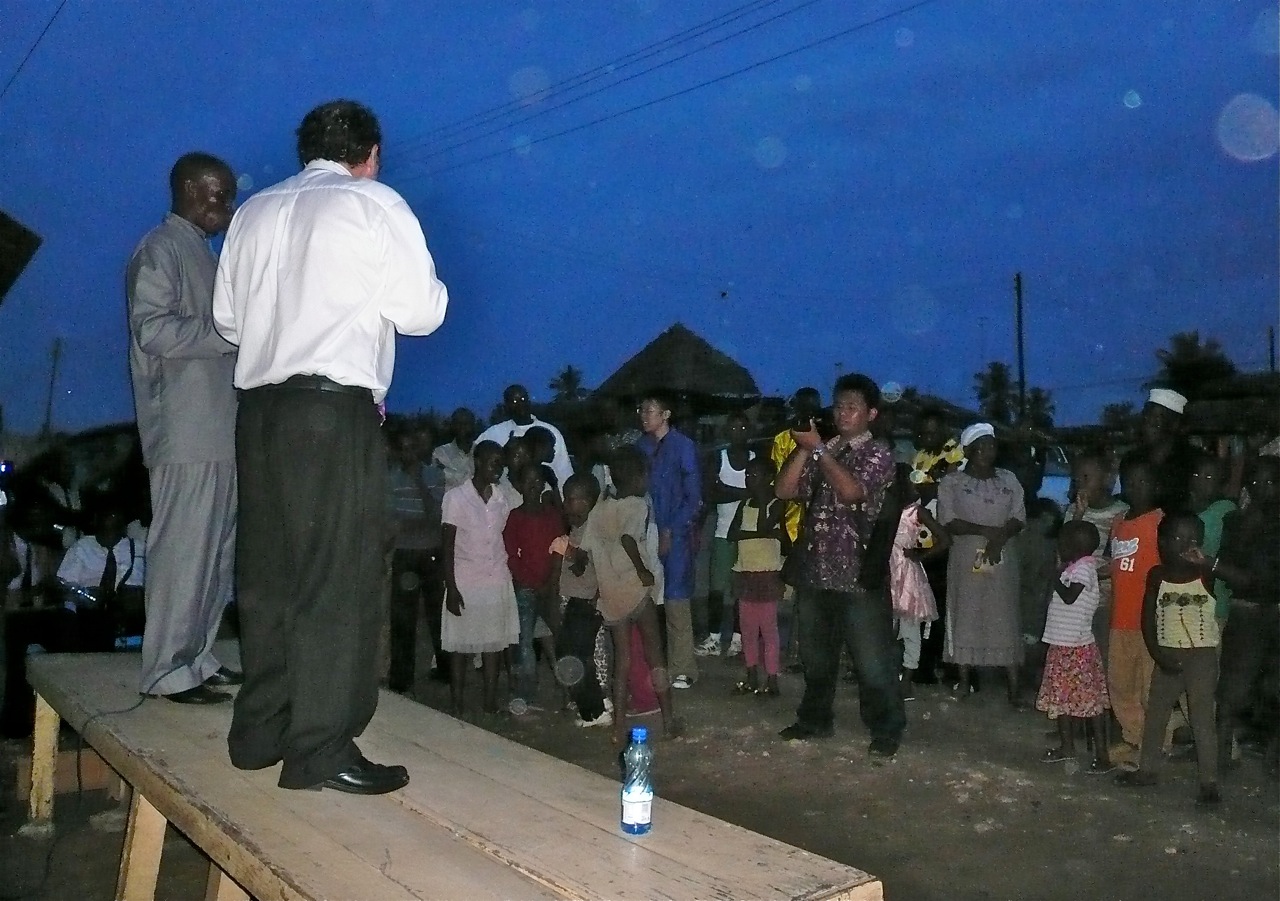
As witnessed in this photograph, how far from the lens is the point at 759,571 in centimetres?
690

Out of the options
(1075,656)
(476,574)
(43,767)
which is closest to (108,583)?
(43,767)

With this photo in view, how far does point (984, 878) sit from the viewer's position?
3967 millimetres

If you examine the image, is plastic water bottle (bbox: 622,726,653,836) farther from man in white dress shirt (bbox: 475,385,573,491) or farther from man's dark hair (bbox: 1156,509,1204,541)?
man in white dress shirt (bbox: 475,385,573,491)

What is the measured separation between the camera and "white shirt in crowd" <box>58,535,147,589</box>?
6.77 metres

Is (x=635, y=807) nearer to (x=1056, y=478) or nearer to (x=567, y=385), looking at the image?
(x=1056, y=478)

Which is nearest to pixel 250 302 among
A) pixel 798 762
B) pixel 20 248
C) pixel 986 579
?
pixel 20 248

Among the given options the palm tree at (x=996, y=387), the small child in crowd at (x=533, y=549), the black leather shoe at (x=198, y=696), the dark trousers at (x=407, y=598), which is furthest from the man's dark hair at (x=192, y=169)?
the palm tree at (x=996, y=387)

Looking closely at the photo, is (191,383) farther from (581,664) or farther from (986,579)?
(986,579)

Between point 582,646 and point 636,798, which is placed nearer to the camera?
point 636,798

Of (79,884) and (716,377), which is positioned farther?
(716,377)

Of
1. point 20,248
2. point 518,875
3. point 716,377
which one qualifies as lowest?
point 518,875

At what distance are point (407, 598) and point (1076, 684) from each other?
4050 mm

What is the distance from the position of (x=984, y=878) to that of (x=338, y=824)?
264 cm

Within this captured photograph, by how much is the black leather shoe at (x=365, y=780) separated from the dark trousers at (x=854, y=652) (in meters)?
3.15
